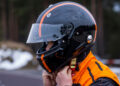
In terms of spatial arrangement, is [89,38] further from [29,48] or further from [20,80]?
[29,48]

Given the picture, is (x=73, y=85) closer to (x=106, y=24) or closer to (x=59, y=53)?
(x=59, y=53)

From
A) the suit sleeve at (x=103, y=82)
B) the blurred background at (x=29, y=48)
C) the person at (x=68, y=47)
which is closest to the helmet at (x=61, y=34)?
the person at (x=68, y=47)

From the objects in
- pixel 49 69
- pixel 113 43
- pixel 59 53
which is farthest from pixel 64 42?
pixel 113 43

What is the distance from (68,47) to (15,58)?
78.6ft

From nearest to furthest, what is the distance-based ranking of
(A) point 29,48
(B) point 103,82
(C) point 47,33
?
(B) point 103,82 → (C) point 47,33 → (A) point 29,48

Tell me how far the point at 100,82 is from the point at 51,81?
428 millimetres

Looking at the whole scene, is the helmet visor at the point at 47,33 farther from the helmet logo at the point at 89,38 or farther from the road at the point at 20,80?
the road at the point at 20,80

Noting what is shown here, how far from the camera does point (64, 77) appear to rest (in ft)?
5.97

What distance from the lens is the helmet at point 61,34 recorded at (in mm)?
1870

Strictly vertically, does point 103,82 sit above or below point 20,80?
above

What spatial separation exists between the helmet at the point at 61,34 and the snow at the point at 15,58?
845 inches

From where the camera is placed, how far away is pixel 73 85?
6.24 feet

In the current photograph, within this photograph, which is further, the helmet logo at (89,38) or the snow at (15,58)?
the snow at (15,58)

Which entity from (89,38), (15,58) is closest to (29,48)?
(15,58)
